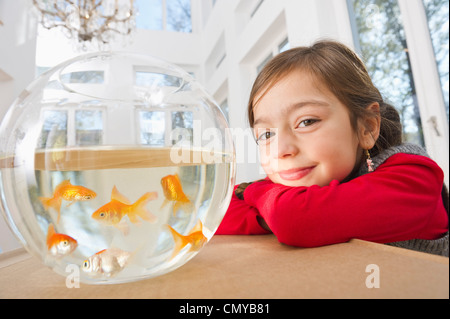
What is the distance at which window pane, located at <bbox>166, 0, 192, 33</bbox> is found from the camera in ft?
19.9

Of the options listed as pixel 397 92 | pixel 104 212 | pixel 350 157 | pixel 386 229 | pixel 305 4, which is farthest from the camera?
pixel 305 4

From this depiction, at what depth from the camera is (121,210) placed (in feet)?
0.98

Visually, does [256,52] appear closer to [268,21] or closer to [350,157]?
[268,21]

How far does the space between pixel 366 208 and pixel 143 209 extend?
0.37 metres

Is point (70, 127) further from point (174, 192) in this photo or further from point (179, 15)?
point (179, 15)

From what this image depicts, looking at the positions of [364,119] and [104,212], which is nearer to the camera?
[104,212]

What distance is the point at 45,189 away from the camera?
304 mm

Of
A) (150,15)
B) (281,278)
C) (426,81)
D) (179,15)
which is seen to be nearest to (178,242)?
(281,278)

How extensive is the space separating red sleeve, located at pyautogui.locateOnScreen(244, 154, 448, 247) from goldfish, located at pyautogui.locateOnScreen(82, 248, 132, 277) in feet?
0.87

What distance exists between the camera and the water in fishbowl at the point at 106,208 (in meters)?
0.30

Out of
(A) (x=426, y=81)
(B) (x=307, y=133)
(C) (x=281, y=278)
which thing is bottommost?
(C) (x=281, y=278)

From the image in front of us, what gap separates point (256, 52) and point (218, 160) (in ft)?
11.3

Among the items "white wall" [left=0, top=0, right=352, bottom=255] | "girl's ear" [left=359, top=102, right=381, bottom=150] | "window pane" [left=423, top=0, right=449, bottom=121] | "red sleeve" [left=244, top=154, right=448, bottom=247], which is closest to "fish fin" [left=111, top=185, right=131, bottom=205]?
"red sleeve" [left=244, top=154, right=448, bottom=247]

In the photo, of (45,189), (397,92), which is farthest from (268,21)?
(45,189)
